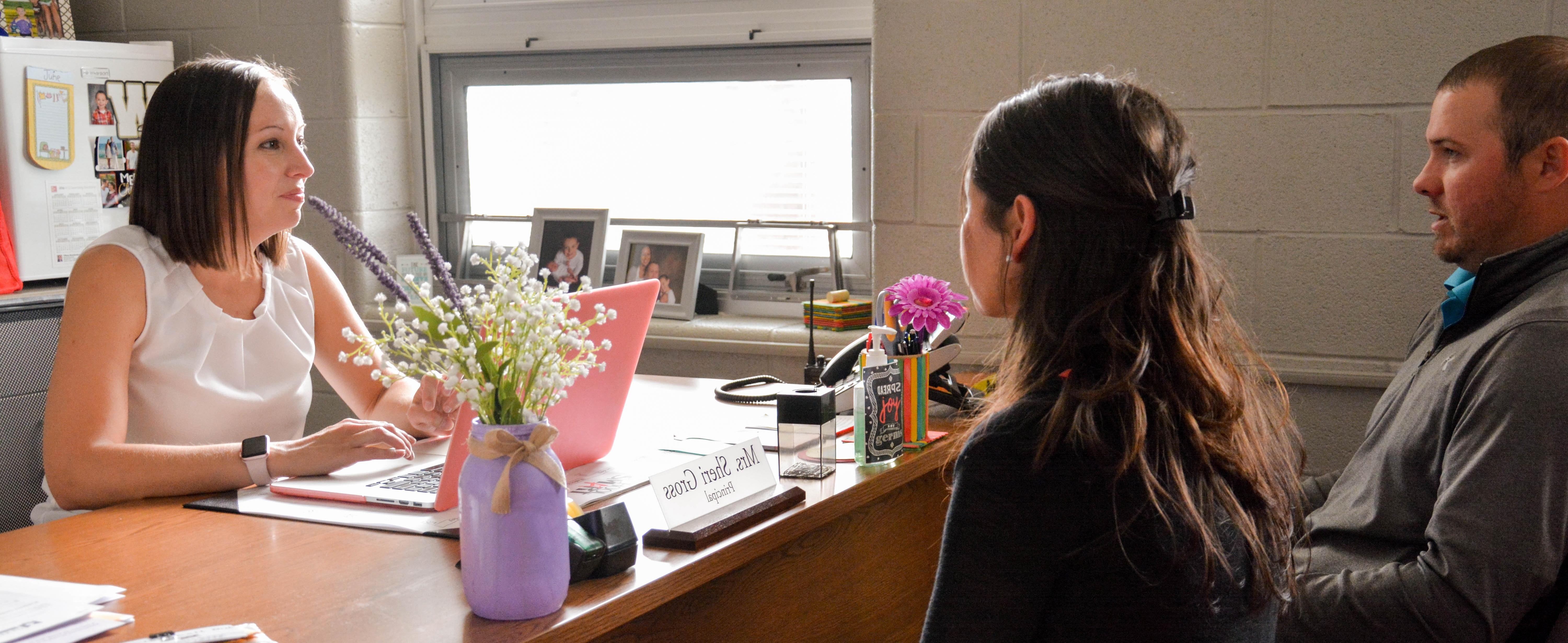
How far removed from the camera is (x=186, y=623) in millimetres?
1047

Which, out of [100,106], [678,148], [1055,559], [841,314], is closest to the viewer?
[1055,559]

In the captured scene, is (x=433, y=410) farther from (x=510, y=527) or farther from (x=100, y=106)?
(x=100, y=106)

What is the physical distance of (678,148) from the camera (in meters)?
3.29

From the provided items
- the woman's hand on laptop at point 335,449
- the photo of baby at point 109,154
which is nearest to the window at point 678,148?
the photo of baby at point 109,154

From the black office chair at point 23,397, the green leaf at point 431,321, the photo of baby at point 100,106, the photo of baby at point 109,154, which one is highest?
→ the photo of baby at point 100,106

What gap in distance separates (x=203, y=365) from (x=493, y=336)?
1.00 metres

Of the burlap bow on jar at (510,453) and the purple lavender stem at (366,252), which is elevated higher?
the purple lavender stem at (366,252)

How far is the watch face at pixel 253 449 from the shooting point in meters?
1.52

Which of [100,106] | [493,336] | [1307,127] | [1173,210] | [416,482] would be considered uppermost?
[100,106]

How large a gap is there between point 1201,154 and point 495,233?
2.05 meters

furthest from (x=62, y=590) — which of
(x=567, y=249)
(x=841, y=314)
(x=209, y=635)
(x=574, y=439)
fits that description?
(x=567, y=249)

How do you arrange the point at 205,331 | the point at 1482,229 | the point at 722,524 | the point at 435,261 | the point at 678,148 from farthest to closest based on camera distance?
the point at 678,148
the point at 205,331
the point at 1482,229
the point at 722,524
the point at 435,261

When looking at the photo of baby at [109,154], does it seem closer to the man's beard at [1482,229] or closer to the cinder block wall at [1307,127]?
the cinder block wall at [1307,127]

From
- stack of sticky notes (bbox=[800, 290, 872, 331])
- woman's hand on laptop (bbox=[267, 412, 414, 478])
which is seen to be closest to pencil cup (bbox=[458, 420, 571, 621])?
woman's hand on laptop (bbox=[267, 412, 414, 478])
